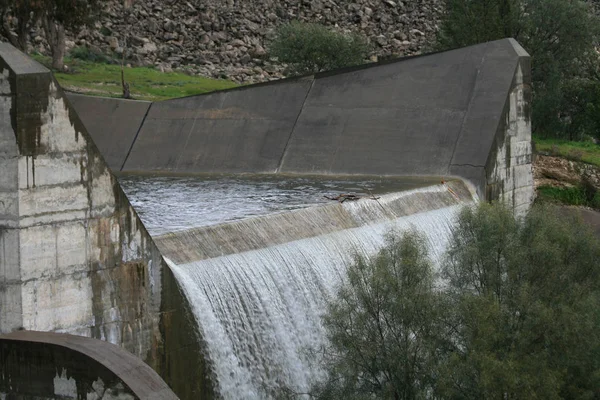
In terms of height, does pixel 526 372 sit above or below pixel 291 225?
below

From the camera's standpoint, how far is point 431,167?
21562mm

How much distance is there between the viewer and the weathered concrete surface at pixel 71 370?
33.7 feet

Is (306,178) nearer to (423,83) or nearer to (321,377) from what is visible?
(423,83)

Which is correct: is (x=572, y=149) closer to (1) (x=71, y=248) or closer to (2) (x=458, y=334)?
(2) (x=458, y=334)

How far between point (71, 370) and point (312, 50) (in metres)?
25.8

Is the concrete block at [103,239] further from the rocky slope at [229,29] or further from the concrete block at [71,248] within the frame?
the rocky slope at [229,29]

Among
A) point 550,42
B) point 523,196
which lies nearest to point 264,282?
point 523,196

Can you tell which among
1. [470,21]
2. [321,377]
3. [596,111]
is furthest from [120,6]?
[321,377]

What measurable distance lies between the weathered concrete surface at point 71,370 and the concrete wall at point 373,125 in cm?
1177

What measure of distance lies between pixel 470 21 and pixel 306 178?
12337mm

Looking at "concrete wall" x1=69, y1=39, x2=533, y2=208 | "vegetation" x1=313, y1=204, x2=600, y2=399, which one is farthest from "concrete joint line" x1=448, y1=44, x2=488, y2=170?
"vegetation" x1=313, y1=204, x2=600, y2=399

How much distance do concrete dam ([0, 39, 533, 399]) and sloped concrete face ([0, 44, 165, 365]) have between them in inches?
0.7

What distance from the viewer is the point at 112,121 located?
24344 mm

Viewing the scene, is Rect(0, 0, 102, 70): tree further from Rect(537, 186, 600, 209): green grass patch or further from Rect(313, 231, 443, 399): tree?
Rect(313, 231, 443, 399): tree
